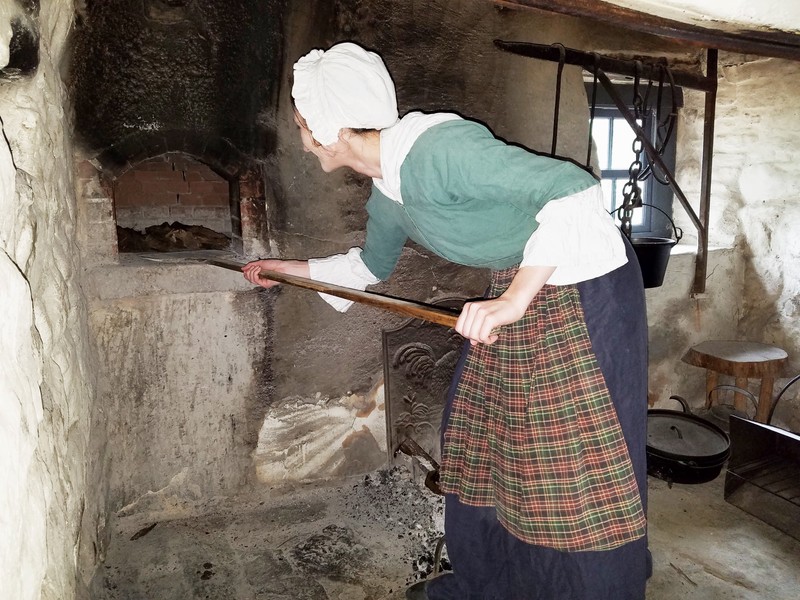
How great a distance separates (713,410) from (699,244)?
907 mm

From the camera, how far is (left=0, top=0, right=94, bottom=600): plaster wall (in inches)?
34.3

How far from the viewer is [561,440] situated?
1446 mm

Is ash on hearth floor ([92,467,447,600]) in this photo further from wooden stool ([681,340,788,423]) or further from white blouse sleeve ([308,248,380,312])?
wooden stool ([681,340,788,423])

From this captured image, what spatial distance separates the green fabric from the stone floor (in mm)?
1220

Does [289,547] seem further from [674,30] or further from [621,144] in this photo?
[621,144]

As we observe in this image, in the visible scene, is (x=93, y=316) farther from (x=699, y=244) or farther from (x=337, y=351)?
(x=699, y=244)

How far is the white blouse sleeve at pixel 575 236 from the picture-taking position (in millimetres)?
1230

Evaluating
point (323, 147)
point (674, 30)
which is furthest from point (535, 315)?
point (674, 30)

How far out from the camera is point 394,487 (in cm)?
259

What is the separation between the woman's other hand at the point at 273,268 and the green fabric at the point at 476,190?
50 cm

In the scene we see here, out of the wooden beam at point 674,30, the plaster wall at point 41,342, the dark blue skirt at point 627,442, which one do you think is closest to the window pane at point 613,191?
the wooden beam at point 674,30

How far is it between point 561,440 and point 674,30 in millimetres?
1696

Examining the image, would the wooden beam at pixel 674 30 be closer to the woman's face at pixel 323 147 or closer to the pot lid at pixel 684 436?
the woman's face at pixel 323 147

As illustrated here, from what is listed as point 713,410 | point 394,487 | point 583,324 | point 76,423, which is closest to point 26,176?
point 76,423
